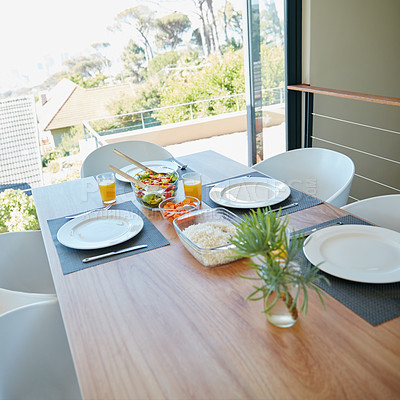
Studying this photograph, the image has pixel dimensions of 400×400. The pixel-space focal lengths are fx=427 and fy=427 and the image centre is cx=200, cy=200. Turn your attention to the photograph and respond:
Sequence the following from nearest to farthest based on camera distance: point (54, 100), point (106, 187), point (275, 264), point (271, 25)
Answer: point (275, 264) → point (106, 187) → point (271, 25) → point (54, 100)

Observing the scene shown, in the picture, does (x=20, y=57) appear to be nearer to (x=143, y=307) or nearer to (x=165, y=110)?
(x=165, y=110)

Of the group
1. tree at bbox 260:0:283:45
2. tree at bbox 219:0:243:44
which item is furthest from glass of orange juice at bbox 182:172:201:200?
tree at bbox 219:0:243:44

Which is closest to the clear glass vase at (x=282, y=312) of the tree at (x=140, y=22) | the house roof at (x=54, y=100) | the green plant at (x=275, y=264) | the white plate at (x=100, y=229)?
Answer: the green plant at (x=275, y=264)

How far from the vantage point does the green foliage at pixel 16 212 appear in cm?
355

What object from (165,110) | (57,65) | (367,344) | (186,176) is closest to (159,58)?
(165,110)

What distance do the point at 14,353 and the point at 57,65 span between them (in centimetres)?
302

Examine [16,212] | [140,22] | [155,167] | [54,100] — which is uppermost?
[140,22]

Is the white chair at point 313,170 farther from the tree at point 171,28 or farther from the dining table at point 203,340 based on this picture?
the tree at point 171,28

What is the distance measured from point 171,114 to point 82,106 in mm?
1134

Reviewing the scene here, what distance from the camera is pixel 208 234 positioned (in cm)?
126

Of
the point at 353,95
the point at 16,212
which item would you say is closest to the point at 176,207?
the point at 353,95

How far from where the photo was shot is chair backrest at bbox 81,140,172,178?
8.36 ft

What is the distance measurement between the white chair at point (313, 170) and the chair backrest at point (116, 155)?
2.13 feet

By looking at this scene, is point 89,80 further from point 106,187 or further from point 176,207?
point 176,207
